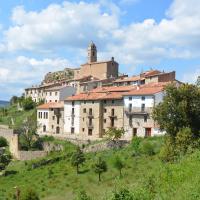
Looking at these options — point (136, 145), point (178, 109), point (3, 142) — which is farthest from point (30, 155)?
point (178, 109)

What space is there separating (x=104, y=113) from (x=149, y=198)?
50.1 metres

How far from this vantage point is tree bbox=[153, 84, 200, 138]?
46.0 m

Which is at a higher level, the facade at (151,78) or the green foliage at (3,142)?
the facade at (151,78)

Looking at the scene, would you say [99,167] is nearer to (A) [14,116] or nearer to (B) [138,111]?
(B) [138,111]

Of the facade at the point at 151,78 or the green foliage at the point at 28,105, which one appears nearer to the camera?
the facade at the point at 151,78

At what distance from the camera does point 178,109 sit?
4575 centimetres

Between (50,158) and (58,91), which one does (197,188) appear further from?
(58,91)

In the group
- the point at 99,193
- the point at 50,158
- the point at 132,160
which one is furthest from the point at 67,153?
the point at 99,193

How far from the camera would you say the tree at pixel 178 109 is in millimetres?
45969

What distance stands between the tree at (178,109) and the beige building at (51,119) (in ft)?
121

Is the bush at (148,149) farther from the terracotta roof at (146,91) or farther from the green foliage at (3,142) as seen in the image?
the green foliage at (3,142)

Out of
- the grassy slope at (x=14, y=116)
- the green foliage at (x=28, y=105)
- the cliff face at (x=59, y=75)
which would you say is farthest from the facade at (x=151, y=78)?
the cliff face at (x=59, y=75)

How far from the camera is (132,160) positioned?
51.4m

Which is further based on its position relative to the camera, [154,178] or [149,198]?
[154,178]
